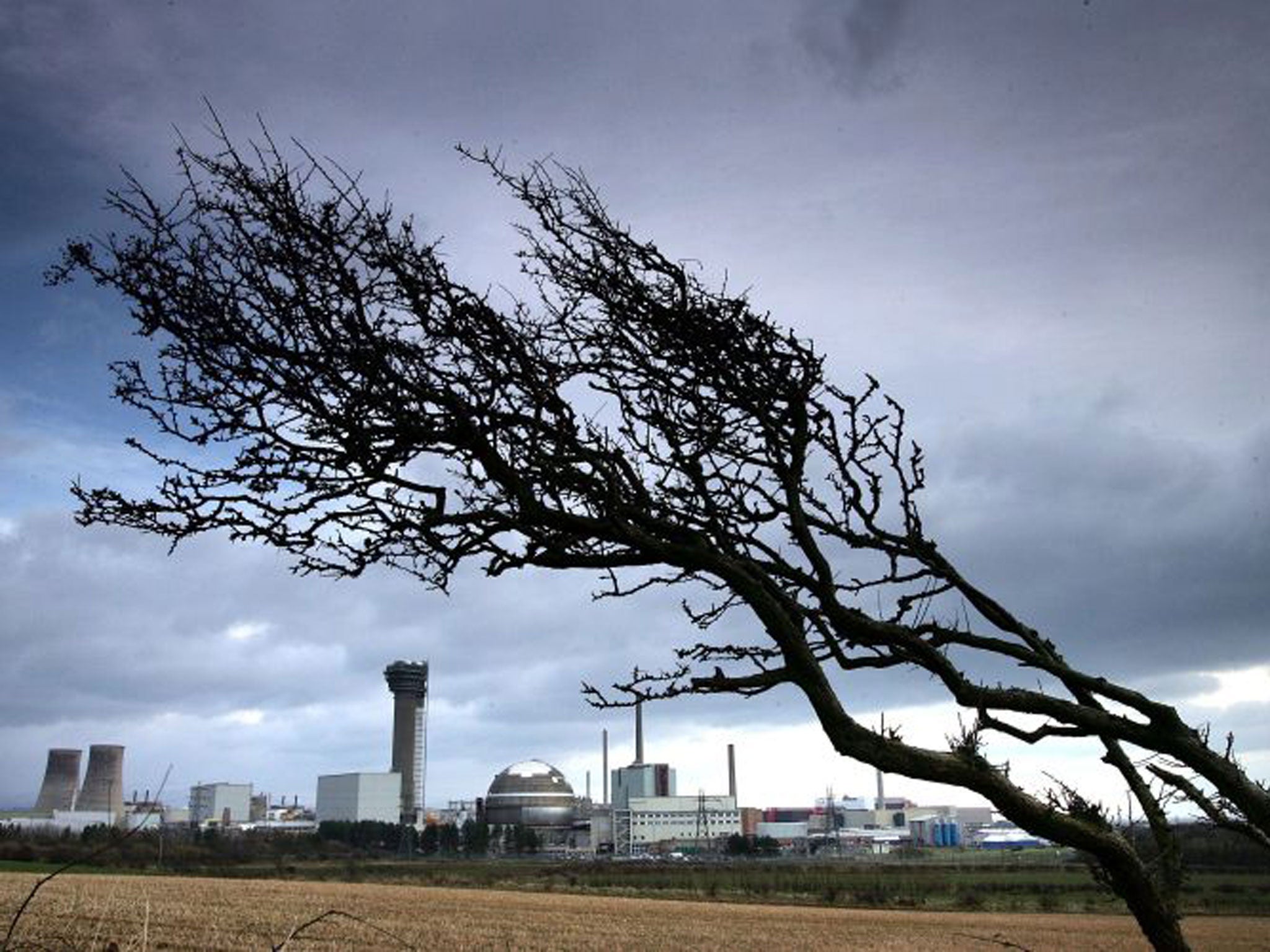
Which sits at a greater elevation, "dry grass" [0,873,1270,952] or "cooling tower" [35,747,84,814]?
"cooling tower" [35,747,84,814]

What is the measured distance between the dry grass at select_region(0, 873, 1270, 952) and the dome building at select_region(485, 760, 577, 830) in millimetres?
126077

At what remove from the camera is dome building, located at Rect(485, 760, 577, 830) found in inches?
7047

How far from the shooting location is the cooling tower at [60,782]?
171375mm

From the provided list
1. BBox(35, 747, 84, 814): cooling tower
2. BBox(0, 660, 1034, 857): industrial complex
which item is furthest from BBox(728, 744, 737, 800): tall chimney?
BBox(35, 747, 84, 814): cooling tower

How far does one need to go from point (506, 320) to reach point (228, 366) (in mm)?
866

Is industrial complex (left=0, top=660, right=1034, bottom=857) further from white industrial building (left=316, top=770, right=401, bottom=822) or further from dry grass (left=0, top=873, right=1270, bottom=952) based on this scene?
dry grass (left=0, top=873, right=1270, bottom=952)

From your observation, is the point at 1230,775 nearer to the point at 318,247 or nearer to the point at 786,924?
the point at 318,247

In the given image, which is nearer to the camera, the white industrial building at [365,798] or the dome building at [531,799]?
the dome building at [531,799]

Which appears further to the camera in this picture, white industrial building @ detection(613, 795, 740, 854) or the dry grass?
white industrial building @ detection(613, 795, 740, 854)

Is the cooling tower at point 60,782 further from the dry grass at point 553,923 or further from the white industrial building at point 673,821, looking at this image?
the dry grass at point 553,923

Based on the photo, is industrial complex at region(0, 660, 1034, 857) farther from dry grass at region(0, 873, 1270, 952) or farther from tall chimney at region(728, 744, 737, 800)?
dry grass at region(0, 873, 1270, 952)

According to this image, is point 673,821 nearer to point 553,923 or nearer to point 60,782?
point 60,782

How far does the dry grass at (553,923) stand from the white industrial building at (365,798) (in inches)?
5471

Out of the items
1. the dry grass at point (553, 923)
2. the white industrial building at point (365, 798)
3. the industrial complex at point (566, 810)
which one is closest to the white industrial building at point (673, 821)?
the industrial complex at point (566, 810)
